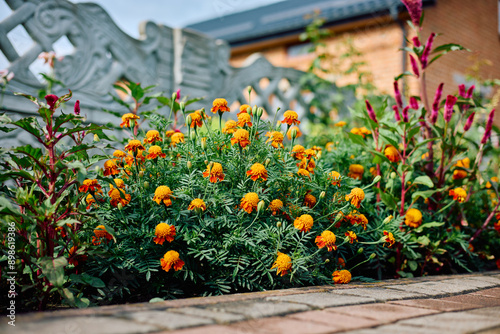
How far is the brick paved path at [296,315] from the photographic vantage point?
1021 millimetres

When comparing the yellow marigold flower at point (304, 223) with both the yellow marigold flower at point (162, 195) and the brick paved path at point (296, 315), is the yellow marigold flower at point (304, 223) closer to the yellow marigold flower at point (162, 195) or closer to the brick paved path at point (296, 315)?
the brick paved path at point (296, 315)

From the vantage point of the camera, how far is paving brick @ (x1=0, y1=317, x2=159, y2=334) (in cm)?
92

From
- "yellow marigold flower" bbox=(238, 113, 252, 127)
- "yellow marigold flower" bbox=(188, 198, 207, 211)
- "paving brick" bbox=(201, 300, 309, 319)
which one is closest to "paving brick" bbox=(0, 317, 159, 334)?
"paving brick" bbox=(201, 300, 309, 319)

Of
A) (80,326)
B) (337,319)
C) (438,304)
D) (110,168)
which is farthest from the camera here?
(110,168)

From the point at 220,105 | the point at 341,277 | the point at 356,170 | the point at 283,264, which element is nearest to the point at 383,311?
the point at 283,264

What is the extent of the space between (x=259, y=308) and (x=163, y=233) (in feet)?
1.66

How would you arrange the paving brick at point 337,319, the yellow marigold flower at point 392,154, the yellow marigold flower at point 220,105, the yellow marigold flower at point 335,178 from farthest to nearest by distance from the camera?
the yellow marigold flower at point 392,154 < the yellow marigold flower at point 335,178 < the yellow marigold flower at point 220,105 < the paving brick at point 337,319

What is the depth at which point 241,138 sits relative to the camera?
181 centimetres

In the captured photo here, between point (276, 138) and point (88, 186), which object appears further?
point (276, 138)

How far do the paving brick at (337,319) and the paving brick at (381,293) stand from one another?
0.33m

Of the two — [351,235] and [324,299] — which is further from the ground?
[351,235]

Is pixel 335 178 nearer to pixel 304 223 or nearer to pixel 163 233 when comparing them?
pixel 304 223

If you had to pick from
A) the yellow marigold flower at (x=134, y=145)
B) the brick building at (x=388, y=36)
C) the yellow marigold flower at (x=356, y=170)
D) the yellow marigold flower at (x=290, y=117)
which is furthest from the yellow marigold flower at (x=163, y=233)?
the brick building at (x=388, y=36)

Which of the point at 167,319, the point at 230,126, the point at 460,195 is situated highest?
the point at 230,126
